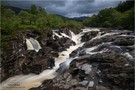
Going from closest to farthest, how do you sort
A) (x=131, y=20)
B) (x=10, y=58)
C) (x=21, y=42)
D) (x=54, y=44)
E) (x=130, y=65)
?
(x=130, y=65) < (x=10, y=58) < (x=21, y=42) < (x=54, y=44) < (x=131, y=20)

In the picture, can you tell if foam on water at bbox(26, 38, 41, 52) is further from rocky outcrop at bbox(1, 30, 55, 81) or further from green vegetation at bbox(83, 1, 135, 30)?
green vegetation at bbox(83, 1, 135, 30)

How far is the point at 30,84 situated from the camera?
1995 centimetres

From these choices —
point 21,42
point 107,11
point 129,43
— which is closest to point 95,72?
point 129,43

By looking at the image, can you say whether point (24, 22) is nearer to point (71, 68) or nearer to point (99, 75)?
point (71, 68)

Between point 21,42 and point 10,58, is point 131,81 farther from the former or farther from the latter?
point 21,42

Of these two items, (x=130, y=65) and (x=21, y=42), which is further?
(x=21, y=42)

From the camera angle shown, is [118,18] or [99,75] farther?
[118,18]

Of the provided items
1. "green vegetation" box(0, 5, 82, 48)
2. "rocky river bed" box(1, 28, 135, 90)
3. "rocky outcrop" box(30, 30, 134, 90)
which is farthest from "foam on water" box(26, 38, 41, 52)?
"rocky outcrop" box(30, 30, 134, 90)

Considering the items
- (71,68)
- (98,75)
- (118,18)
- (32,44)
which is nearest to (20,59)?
(32,44)

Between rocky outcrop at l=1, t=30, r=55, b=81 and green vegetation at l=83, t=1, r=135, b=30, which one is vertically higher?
green vegetation at l=83, t=1, r=135, b=30

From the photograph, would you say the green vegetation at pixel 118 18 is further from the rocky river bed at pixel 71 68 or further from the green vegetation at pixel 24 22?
the rocky river bed at pixel 71 68

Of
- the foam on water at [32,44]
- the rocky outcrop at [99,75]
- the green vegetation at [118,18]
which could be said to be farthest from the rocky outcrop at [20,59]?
the green vegetation at [118,18]

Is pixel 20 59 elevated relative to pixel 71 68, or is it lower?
elevated

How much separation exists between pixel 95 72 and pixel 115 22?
192 ft
